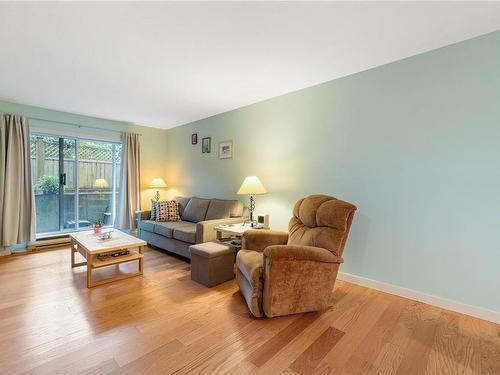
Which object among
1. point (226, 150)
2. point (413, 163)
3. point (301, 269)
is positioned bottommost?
point (301, 269)

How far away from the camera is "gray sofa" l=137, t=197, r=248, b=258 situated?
312cm

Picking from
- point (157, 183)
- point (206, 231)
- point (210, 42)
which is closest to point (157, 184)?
point (157, 183)

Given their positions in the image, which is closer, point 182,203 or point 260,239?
point 260,239

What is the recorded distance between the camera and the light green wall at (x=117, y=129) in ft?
12.3

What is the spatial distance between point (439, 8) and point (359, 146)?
123 centimetres

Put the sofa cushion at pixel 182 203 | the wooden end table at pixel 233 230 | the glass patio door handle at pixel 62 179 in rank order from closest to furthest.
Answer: the wooden end table at pixel 233 230, the glass patio door handle at pixel 62 179, the sofa cushion at pixel 182 203

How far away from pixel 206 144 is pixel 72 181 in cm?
245

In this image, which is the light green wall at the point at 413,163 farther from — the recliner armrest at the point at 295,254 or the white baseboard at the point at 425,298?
the recliner armrest at the point at 295,254

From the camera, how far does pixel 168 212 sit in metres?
4.07

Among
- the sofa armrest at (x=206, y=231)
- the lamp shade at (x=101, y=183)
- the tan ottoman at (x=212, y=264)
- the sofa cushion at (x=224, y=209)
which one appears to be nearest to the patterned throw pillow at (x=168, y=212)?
the sofa cushion at (x=224, y=209)

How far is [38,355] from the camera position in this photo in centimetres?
150

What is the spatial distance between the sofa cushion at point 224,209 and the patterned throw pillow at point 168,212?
0.67 meters

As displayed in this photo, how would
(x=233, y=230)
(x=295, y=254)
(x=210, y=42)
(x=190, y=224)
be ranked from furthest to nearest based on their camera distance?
(x=190, y=224), (x=233, y=230), (x=210, y=42), (x=295, y=254)

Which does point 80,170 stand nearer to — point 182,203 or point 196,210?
point 182,203
